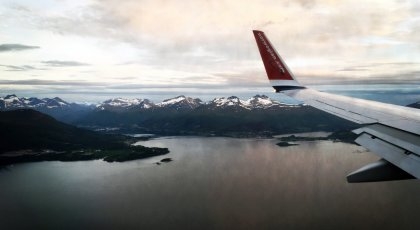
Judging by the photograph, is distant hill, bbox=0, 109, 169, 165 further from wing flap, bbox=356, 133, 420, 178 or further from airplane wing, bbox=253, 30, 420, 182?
wing flap, bbox=356, 133, 420, 178

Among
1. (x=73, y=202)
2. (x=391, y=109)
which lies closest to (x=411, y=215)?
(x=391, y=109)

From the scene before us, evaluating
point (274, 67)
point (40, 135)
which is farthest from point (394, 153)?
point (40, 135)

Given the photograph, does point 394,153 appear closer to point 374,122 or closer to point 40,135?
point 374,122

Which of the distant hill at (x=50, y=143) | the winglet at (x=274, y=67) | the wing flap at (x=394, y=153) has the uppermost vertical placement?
the winglet at (x=274, y=67)

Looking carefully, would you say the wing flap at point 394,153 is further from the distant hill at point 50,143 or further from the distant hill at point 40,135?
the distant hill at point 40,135

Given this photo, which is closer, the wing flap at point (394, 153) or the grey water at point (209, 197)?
the wing flap at point (394, 153)

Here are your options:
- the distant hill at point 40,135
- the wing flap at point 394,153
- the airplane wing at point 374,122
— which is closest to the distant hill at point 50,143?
the distant hill at point 40,135

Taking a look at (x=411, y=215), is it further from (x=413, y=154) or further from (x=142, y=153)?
(x=142, y=153)
